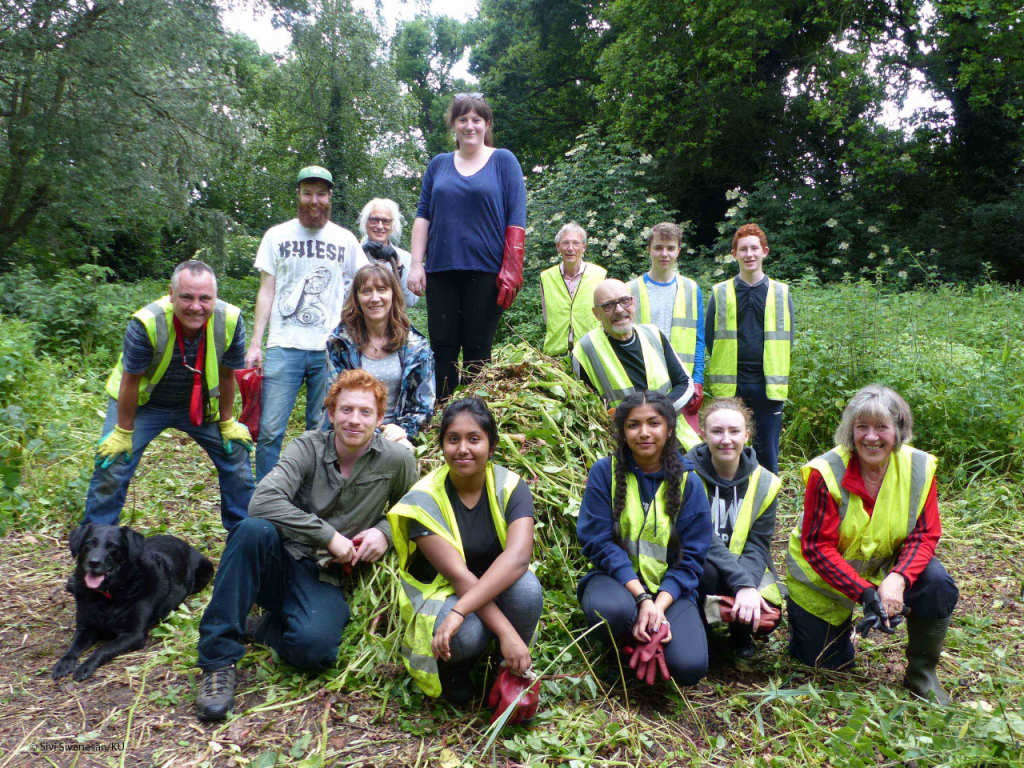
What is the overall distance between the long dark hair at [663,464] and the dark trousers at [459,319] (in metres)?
1.36

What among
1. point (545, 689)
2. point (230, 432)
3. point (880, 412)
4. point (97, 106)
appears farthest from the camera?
point (97, 106)

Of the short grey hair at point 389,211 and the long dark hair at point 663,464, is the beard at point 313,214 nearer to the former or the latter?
the short grey hair at point 389,211

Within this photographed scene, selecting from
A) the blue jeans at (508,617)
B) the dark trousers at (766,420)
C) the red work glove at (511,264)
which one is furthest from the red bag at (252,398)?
the dark trousers at (766,420)

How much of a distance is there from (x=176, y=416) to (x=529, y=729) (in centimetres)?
228

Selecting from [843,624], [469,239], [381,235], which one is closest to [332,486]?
[469,239]

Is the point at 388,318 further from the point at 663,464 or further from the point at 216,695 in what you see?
the point at 216,695

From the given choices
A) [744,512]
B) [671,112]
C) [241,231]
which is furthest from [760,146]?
[744,512]

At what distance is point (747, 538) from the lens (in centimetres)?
300

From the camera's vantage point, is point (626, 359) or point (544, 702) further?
point (626, 359)

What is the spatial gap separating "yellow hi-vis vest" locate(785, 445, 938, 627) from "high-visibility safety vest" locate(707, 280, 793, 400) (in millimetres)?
1564

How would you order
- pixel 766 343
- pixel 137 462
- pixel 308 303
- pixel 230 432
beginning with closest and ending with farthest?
pixel 137 462, pixel 230 432, pixel 308 303, pixel 766 343

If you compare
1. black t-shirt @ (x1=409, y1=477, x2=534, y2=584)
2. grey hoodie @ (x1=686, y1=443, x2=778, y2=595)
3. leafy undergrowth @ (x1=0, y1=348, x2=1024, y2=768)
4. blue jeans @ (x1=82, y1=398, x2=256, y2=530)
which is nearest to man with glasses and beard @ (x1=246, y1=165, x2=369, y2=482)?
blue jeans @ (x1=82, y1=398, x2=256, y2=530)

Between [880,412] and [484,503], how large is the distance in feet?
5.19

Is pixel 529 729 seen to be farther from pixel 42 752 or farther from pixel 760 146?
pixel 760 146
